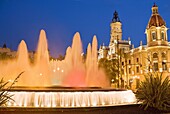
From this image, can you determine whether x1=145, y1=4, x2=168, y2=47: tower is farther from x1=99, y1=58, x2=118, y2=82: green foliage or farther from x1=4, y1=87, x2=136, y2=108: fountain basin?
x1=4, y1=87, x2=136, y2=108: fountain basin

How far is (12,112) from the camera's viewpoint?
10.4 meters

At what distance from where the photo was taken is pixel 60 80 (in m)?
24.3

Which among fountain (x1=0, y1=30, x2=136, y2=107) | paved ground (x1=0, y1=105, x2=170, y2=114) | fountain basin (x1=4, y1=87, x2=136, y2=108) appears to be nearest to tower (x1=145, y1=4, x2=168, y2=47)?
fountain (x1=0, y1=30, x2=136, y2=107)

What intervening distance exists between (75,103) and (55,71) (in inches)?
509

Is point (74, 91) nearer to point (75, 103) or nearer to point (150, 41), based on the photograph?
point (75, 103)

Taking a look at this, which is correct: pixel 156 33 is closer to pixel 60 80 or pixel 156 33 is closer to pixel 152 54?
pixel 152 54

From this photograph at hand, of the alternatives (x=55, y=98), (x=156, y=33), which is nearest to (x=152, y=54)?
(x=156, y=33)

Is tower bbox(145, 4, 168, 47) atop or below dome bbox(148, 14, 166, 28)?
below

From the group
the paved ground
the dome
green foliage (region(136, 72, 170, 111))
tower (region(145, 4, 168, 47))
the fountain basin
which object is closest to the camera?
the paved ground

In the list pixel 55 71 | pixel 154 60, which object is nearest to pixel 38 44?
pixel 55 71

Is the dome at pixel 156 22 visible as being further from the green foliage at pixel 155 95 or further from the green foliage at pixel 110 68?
the green foliage at pixel 155 95

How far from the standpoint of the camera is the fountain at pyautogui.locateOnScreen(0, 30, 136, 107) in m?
11.9

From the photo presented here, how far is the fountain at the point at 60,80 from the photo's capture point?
1188 centimetres

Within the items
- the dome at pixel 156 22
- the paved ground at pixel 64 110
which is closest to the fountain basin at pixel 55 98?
the paved ground at pixel 64 110
